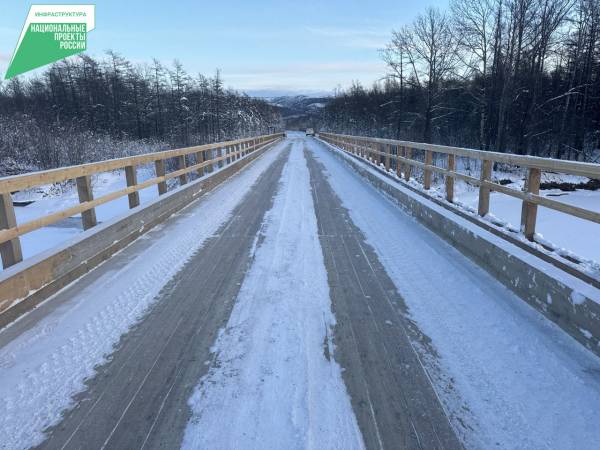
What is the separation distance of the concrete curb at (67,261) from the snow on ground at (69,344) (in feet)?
0.94

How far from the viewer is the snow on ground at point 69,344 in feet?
7.82

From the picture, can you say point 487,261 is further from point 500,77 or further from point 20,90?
point 20,90

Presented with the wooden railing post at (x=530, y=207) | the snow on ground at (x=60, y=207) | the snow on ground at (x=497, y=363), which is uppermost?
the wooden railing post at (x=530, y=207)

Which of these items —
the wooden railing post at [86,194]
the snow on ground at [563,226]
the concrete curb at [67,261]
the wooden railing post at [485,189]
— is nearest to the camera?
the concrete curb at [67,261]

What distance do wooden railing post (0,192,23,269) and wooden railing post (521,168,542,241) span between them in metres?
5.04

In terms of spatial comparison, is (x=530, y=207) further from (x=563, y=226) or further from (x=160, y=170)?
(x=563, y=226)

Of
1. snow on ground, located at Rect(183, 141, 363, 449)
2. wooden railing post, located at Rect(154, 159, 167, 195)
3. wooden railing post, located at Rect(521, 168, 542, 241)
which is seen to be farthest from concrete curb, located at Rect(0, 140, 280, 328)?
wooden railing post, located at Rect(521, 168, 542, 241)

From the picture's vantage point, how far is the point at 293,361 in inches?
113

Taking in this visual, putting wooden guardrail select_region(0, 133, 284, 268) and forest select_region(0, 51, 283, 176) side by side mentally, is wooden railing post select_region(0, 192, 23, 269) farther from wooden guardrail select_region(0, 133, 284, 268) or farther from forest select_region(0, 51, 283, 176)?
forest select_region(0, 51, 283, 176)

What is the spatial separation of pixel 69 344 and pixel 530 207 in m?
4.61

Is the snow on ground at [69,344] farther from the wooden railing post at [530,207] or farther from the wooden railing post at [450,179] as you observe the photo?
the wooden railing post at [450,179]

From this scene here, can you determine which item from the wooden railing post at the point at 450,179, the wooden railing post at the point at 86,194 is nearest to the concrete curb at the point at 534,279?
the wooden railing post at the point at 450,179

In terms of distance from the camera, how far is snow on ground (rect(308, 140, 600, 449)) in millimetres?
2234

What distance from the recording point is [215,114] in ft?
277
